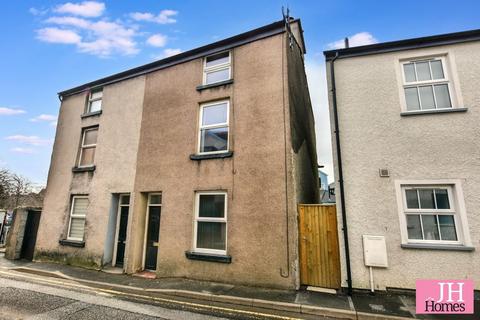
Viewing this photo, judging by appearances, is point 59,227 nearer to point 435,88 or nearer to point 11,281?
point 11,281

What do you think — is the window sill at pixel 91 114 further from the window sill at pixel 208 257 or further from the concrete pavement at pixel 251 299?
the window sill at pixel 208 257

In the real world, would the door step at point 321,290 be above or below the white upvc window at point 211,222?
below

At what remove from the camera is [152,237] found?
874 cm

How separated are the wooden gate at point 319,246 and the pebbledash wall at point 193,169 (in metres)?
0.37

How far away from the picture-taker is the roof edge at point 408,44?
6.67 metres

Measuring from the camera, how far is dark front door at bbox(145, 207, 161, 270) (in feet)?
28.1

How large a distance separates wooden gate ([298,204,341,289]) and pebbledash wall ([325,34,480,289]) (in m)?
0.28

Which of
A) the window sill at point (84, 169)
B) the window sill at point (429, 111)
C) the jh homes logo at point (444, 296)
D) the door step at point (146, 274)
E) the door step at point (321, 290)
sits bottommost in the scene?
the door step at point (146, 274)

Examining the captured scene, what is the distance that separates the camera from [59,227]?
10180 millimetres

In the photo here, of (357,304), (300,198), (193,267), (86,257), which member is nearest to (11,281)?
(86,257)

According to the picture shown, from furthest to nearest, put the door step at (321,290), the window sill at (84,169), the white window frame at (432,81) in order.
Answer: the window sill at (84,169)
the white window frame at (432,81)
the door step at (321,290)

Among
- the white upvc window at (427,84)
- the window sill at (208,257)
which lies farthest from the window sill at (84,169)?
the white upvc window at (427,84)

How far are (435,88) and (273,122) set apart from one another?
4572mm

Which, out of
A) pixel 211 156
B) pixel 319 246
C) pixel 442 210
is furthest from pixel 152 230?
pixel 442 210
